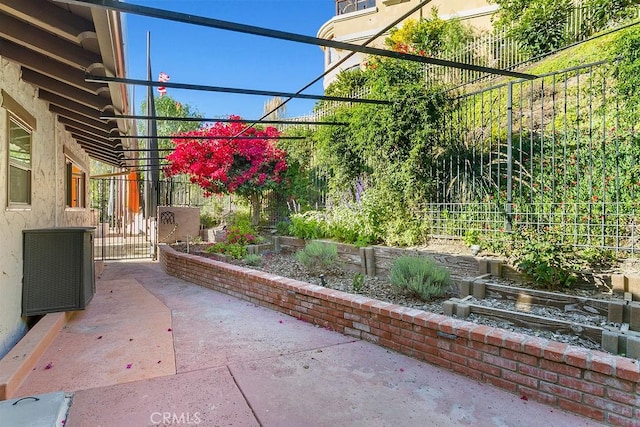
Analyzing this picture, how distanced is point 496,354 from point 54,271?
182 inches

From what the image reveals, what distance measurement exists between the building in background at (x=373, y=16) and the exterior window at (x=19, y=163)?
16.9m

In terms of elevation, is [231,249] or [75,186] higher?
[75,186]

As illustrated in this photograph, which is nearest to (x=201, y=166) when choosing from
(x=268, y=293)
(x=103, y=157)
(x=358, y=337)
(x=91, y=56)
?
(x=103, y=157)

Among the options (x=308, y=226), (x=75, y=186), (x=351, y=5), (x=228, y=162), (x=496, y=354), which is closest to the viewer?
(x=496, y=354)

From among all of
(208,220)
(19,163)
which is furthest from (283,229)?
(19,163)

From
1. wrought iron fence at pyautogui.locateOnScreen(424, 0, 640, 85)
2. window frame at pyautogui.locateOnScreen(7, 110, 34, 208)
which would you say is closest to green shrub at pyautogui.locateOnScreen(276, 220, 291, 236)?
wrought iron fence at pyautogui.locateOnScreen(424, 0, 640, 85)

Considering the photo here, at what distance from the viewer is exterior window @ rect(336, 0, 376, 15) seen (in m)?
20.8

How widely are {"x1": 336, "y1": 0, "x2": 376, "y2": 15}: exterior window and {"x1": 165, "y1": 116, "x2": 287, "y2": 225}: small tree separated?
14.9 metres

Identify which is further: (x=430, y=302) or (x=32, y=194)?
(x=430, y=302)

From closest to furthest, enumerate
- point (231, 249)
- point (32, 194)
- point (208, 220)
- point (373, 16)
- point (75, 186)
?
point (32, 194)
point (231, 249)
point (75, 186)
point (208, 220)
point (373, 16)

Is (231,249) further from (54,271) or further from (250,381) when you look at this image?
(250,381)

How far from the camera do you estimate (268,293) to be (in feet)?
15.9

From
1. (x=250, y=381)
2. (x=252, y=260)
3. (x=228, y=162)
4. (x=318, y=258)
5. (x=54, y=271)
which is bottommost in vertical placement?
(x=250, y=381)

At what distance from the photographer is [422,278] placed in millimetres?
4434
